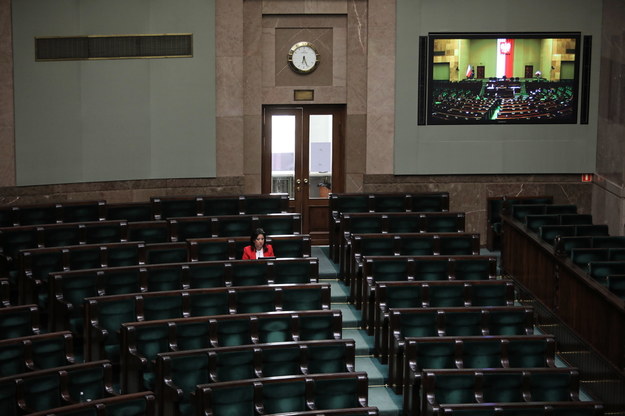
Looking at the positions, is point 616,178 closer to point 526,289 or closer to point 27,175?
point 526,289

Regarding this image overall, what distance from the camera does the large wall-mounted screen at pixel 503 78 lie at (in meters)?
10.1

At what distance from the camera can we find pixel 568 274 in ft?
25.6

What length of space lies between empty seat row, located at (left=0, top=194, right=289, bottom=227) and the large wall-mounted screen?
2043 millimetres

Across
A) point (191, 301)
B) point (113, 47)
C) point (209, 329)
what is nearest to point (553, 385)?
point (209, 329)

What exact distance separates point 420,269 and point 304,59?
3.00 meters

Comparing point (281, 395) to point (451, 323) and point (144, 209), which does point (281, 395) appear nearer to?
point (451, 323)

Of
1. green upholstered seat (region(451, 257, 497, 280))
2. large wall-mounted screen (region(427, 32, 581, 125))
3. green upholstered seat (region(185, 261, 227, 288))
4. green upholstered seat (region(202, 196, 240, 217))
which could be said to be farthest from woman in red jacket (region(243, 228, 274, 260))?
large wall-mounted screen (region(427, 32, 581, 125))

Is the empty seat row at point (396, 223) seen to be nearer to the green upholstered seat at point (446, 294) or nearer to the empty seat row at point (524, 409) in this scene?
the green upholstered seat at point (446, 294)

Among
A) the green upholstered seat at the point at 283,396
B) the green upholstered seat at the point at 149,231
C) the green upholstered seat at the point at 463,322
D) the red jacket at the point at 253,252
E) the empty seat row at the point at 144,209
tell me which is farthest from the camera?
the empty seat row at the point at 144,209

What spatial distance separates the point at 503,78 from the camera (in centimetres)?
1016

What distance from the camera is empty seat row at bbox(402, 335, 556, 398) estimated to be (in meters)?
6.58

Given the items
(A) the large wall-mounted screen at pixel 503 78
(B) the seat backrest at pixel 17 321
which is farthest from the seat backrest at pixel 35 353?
(A) the large wall-mounted screen at pixel 503 78

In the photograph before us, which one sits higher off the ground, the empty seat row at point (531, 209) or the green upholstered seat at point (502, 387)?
the empty seat row at point (531, 209)

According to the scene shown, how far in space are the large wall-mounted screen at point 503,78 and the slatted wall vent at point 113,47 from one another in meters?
2.38
